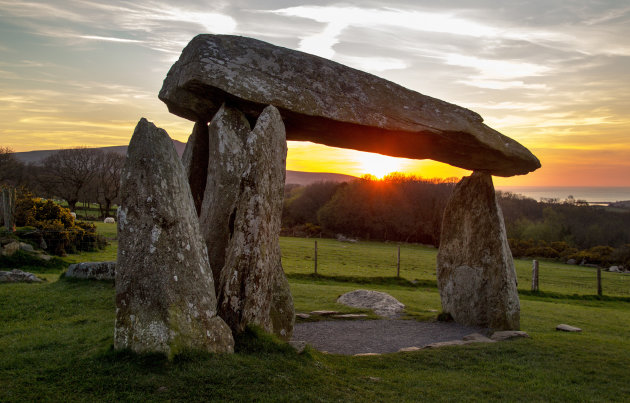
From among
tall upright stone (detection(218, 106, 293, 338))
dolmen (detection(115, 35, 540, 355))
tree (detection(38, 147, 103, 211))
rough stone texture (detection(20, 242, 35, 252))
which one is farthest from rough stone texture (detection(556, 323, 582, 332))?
tree (detection(38, 147, 103, 211))

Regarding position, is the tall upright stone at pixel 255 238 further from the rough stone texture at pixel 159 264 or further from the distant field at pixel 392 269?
the distant field at pixel 392 269

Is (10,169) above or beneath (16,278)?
above

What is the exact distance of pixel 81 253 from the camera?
25.3 m

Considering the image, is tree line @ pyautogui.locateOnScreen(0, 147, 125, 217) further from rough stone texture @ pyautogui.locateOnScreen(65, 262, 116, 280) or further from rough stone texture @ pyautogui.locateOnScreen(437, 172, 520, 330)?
rough stone texture @ pyautogui.locateOnScreen(437, 172, 520, 330)

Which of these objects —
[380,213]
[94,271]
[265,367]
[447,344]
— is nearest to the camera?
[265,367]

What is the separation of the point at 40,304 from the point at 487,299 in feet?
36.7

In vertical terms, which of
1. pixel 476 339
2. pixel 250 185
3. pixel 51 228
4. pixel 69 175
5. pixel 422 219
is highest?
pixel 69 175

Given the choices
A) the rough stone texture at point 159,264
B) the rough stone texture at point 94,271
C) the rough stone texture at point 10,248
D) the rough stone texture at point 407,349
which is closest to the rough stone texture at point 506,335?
the rough stone texture at point 407,349

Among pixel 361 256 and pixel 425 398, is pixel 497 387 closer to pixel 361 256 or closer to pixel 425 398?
pixel 425 398

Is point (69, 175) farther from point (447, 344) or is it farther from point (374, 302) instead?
point (447, 344)

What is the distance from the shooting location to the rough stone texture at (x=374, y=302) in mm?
16044

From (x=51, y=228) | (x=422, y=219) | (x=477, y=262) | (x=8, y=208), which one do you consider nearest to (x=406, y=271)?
(x=477, y=262)

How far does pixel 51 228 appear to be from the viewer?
23828 millimetres

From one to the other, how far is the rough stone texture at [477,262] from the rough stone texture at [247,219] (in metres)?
6.24
